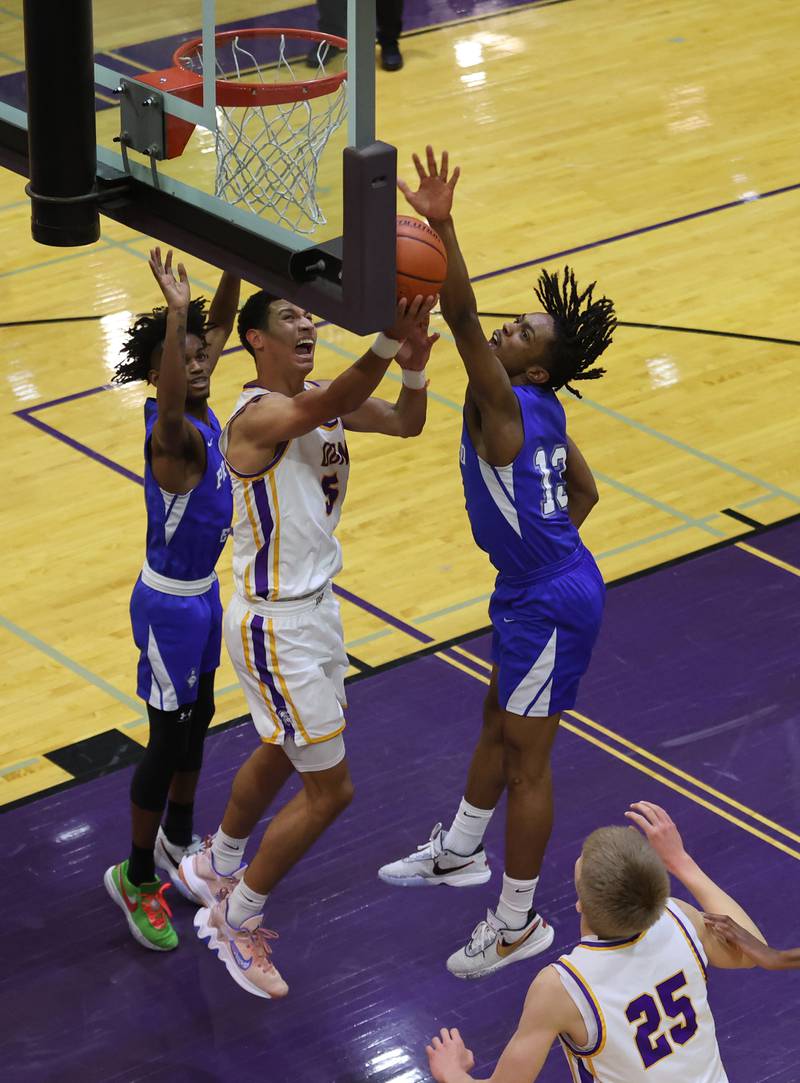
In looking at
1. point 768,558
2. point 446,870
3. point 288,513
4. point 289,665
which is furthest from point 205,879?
point 768,558

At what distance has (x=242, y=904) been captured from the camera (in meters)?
5.91

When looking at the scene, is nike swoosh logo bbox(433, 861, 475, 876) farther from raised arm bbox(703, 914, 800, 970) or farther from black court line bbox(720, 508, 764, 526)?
black court line bbox(720, 508, 764, 526)

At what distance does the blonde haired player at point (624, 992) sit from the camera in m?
4.20

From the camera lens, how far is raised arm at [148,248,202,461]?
5328 millimetres

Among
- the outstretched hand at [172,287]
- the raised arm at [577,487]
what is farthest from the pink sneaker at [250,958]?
the outstretched hand at [172,287]

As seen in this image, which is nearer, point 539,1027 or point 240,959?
point 539,1027

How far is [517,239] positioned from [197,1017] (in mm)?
6879

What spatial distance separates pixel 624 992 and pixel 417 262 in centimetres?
199

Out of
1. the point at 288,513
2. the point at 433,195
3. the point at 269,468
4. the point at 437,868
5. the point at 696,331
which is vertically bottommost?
the point at 696,331

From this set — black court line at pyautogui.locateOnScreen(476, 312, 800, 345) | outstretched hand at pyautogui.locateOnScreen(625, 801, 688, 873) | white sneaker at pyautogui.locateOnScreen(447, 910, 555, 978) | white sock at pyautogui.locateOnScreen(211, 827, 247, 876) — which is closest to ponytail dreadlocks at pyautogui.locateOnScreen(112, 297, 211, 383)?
white sock at pyautogui.locateOnScreen(211, 827, 247, 876)

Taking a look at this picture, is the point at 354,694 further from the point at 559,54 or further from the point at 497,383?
the point at 559,54

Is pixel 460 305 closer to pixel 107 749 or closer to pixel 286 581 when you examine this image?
pixel 286 581

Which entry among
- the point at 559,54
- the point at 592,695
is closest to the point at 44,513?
the point at 592,695

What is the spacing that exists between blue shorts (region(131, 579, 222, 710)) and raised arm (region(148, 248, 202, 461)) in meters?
0.50
